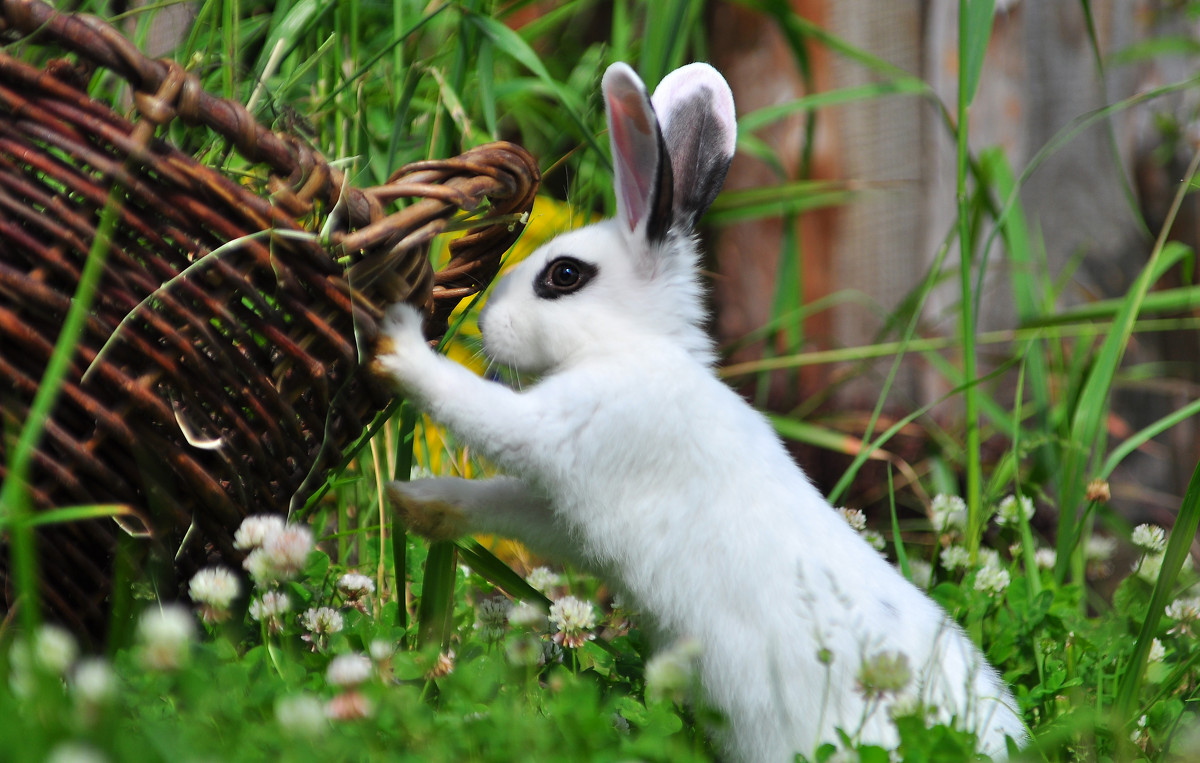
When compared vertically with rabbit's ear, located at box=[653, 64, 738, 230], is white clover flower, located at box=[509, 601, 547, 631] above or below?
below

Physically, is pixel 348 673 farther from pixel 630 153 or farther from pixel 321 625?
pixel 630 153

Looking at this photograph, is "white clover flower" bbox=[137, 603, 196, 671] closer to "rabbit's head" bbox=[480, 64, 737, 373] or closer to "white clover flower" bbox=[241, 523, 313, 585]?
"white clover flower" bbox=[241, 523, 313, 585]

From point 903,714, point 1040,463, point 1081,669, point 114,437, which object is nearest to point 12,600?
point 114,437

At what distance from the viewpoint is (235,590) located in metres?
1.47

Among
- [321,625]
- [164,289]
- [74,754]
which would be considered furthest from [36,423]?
[321,625]

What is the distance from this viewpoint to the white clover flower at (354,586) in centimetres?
196

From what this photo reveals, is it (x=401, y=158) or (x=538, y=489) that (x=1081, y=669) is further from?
(x=401, y=158)

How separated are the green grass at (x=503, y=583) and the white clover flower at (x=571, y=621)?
0.05 meters

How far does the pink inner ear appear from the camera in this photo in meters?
1.78

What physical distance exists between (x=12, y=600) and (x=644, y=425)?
954mm

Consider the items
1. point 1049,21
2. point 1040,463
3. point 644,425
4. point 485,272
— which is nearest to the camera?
point 644,425

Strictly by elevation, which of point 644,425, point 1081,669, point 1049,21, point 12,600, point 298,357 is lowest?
point 1081,669

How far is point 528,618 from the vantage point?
5.82ft

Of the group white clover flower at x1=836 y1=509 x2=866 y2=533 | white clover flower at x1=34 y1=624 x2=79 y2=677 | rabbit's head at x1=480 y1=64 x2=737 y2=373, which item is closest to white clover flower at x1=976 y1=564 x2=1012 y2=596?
white clover flower at x1=836 y1=509 x2=866 y2=533
